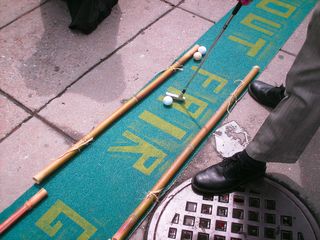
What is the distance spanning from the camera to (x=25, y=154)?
7.88 ft

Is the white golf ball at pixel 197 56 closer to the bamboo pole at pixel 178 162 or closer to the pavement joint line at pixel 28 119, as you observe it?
the bamboo pole at pixel 178 162

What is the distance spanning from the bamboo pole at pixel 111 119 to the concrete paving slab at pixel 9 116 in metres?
0.51

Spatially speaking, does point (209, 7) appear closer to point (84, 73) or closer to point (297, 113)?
point (84, 73)

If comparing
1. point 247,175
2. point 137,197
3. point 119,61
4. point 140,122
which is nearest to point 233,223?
point 247,175

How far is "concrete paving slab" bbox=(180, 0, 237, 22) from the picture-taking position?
3678 millimetres

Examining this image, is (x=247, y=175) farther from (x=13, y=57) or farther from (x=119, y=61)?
(x=13, y=57)

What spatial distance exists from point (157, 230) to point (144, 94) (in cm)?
116

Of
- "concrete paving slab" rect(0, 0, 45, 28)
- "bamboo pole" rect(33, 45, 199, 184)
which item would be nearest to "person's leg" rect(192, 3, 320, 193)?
"bamboo pole" rect(33, 45, 199, 184)

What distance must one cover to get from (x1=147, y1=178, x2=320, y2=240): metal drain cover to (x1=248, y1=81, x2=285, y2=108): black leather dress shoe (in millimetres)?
→ 796

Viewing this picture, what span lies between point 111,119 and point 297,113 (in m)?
1.40

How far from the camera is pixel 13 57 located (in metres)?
3.06

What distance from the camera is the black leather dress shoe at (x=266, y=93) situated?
276cm

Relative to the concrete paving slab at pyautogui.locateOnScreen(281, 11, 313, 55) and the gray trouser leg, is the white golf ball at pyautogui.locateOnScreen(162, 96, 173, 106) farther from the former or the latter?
the concrete paving slab at pyautogui.locateOnScreen(281, 11, 313, 55)

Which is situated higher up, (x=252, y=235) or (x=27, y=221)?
(x=252, y=235)
